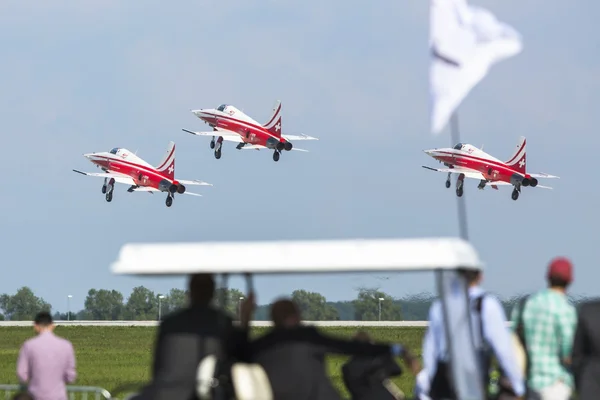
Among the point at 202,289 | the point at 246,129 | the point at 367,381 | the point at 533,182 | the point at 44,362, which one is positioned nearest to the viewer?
the point at 202,289

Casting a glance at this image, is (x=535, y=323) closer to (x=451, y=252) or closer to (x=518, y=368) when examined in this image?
(x=518, y=368)

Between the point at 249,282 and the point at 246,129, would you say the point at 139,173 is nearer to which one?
the point at 246,129

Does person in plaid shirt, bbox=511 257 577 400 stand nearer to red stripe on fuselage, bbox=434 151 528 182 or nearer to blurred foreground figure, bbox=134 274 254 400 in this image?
blurred foreground figure, bbox=134 274 254 400

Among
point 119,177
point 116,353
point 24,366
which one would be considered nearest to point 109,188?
point 119,177

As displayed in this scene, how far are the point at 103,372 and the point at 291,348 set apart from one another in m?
34.2

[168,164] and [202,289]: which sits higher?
[168,164]

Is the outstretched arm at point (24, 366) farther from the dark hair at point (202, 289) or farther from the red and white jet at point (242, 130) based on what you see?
the red and white jet at point (242, 130)

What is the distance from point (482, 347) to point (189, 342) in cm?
209

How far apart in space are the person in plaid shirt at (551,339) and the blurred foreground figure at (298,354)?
2287 millimetres

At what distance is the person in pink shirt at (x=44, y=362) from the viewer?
14.4 m

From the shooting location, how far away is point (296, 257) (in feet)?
28.4

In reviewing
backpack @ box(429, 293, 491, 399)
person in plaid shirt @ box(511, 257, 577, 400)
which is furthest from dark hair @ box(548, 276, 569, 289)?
backpack @ box(429, 293, 491, 399)

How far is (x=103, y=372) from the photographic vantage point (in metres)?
42.6

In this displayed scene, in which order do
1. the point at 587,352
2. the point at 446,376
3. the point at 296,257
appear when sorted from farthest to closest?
the point at 587,352
the point at 446,376
the point at 296,257
